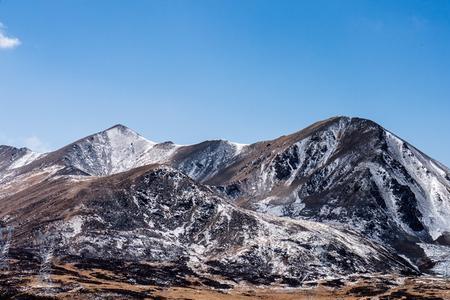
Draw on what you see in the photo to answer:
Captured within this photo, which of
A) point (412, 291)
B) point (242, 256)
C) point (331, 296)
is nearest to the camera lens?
point (331, 296)

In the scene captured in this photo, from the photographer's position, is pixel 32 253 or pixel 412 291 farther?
pixel 32 253

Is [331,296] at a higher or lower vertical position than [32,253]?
lower

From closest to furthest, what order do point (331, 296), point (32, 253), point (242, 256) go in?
point (331, 296) → point (32, 253) → point (242, 256)

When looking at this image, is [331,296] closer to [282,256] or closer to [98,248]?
[282,256]

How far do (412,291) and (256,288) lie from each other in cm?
4840

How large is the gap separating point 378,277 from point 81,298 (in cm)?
11017

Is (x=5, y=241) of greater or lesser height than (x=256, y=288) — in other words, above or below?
above

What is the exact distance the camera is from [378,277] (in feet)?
622

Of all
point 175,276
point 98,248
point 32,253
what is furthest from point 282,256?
point 32,253

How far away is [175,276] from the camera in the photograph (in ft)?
562

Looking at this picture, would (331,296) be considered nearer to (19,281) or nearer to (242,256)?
(242,256)

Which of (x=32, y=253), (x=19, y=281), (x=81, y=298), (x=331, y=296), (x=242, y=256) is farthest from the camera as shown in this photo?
(x=242, y=256)

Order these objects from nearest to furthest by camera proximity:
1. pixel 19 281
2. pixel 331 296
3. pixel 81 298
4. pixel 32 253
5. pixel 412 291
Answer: pixel 81 298 < pixel 19 281 < pixel 331 296 < pixel 412 291 < pixel 32 253

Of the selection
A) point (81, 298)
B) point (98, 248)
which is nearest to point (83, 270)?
point (98, 248)
